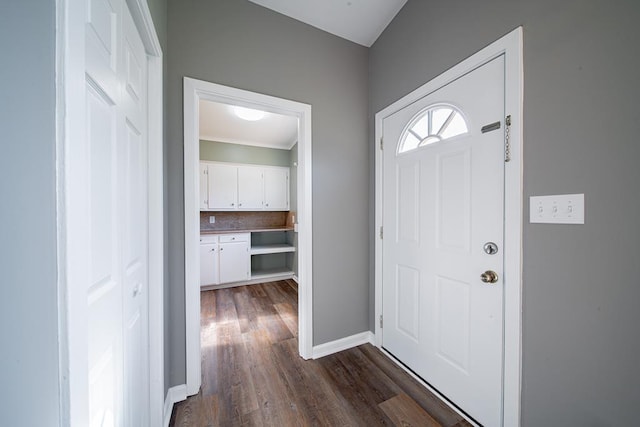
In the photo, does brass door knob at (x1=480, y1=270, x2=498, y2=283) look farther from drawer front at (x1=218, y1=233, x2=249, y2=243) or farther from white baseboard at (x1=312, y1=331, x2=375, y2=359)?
drawer front at (x1=218, y1=233, x2=249, y2=243)

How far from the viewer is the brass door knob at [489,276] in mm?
1136

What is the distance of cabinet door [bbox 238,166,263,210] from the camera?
3959 mm

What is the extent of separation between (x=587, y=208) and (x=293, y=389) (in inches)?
72.5

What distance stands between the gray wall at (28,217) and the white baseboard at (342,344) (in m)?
1.71

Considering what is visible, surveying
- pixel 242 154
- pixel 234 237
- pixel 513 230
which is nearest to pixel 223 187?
pixel 242 154

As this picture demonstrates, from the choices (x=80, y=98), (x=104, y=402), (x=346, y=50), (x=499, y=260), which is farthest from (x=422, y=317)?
(x=346, y=50)

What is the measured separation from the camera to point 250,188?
4031 millimetres

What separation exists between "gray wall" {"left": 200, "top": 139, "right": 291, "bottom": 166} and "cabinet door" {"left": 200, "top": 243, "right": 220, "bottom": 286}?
152 cm

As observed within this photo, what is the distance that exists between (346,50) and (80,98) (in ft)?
6.78

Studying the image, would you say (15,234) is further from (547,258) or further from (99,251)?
(547,258)

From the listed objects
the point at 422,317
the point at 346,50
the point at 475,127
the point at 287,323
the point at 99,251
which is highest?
the point at 346,50

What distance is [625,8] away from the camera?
2.51 ft

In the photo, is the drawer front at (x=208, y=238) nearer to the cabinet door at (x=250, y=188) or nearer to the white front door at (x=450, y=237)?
the cabinet door at (x=250, y=188)

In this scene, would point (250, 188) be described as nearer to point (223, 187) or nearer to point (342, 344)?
point (223, 187)
